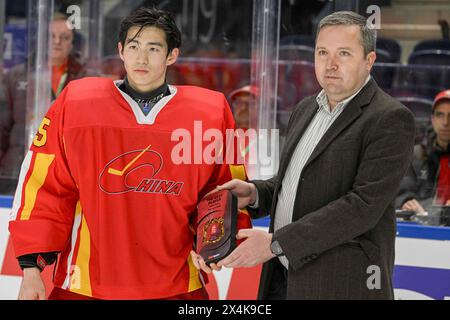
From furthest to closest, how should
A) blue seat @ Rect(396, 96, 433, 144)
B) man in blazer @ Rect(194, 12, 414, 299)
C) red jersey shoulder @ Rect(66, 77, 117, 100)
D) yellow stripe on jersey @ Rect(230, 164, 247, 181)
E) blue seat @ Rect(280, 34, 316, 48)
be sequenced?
blue seat @ Rect(396, 96, 433, 144)
blue seat @ Rect(280, 34, 316, 48)
yellow stripe on jersey @ Rect(230, 164, 247, 181)
red jersey shoulder @ Rect(66, 77, 117, 100)
man in blazer @ Rect(194, 12, 414, 299)

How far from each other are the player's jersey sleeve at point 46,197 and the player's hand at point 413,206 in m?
1.62

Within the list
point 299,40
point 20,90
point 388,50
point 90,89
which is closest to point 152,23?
point 90,89

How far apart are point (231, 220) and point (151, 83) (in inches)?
17.9

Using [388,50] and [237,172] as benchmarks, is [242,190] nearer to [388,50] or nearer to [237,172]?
[237,172]

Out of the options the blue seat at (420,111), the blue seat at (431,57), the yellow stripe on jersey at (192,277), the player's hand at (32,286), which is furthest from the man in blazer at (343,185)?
the blue seat at (431,57)

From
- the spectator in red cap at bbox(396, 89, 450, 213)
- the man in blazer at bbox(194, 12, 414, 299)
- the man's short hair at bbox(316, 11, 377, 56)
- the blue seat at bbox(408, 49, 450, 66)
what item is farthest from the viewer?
the blue seat at bbox(408, 49, 450, 66)

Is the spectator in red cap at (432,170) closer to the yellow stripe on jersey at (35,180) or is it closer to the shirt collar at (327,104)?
the shirt collar at (327,104)

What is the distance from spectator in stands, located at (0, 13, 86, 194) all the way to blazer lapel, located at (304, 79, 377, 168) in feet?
6.60

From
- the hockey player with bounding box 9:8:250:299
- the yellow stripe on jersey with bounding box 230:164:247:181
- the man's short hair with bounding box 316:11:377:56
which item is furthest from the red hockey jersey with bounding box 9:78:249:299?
the man's short hair with bounding box 316:11:377:56

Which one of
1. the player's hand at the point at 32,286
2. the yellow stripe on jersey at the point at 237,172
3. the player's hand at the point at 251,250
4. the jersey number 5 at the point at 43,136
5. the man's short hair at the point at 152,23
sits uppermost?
the man's short hair at the point at 152,23

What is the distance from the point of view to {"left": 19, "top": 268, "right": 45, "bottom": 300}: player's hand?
244cm

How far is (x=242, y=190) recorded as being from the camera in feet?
8.52

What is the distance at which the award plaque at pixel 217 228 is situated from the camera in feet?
7.77

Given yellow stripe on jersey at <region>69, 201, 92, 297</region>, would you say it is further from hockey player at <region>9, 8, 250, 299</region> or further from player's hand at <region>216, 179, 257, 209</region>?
player's hand at <region>216, 179, 257, 209</region>
